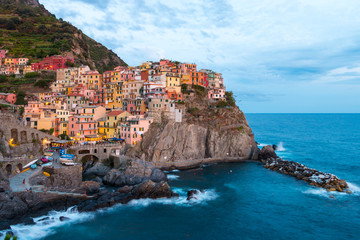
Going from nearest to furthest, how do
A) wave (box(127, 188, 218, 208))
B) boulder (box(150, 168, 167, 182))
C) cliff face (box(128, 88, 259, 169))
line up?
1. wave (box(127, 188, 218, 208))
2. boulder (box(150, 168, 167, 182))
3. cliff face (box(128, 88, 259, 169))

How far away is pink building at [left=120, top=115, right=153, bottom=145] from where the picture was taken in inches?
2219

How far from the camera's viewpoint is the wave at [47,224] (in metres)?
27.2

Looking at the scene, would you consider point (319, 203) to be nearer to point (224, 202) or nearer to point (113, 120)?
point (224, 202)

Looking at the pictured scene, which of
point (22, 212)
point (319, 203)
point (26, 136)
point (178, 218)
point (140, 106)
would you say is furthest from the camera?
point (140, 106)

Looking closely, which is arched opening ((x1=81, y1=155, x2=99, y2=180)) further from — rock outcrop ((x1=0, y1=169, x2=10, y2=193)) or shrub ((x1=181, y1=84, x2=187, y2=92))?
shrub ((x1=181, y1=84, x2=187, y2=92))

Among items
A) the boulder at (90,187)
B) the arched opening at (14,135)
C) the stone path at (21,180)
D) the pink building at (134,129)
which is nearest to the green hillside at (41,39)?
the arched opening at (14,135)

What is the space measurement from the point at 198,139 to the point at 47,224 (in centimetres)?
3724

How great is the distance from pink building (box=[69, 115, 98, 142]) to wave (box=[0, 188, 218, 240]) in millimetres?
25454

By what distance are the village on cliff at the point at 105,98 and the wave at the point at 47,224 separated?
25.0m

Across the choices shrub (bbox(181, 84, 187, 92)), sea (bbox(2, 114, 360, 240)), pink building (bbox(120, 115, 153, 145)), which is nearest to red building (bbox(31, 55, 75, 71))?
shrub (bbox(181, 84, 187, 92))

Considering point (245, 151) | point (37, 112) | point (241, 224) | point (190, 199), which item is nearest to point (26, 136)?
point (37, 112)

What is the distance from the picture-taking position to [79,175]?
138 feet

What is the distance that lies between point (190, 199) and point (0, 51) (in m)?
86.3

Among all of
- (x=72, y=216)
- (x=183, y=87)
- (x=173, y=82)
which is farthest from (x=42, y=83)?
(x=72, y=216)
